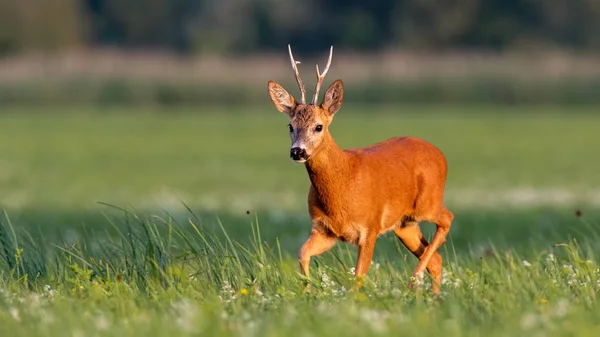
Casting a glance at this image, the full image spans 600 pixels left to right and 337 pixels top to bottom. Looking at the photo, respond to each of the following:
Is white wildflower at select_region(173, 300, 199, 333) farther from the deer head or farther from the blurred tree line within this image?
the blurred tree line

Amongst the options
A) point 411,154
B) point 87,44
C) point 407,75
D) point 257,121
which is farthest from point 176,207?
point 87,44

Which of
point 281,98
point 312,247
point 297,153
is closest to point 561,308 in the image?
point 312,247

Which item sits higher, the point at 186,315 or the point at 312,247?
the point at 186,315

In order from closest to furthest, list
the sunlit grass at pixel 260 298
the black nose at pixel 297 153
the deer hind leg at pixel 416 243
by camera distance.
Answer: the sunlit grass at pixel 260 298
the black nose at pixel 297 153
the deer hind leg at pixel 416 243

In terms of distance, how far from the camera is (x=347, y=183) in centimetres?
714

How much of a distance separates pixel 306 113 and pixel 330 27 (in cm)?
8339

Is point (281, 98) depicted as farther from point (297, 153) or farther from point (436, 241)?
point (436, 241)

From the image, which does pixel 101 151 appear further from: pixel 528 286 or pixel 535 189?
pixel 528 286

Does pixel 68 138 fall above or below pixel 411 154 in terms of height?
below

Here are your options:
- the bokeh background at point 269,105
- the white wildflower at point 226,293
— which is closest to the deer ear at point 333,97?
the white wildflower at point 226,293

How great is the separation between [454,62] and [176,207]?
60985 millimetres

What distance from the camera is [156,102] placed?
69.2 metres

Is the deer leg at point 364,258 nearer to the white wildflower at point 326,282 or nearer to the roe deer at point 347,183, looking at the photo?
the roe deer at point 347,183

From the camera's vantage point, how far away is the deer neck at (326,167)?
281 inches
